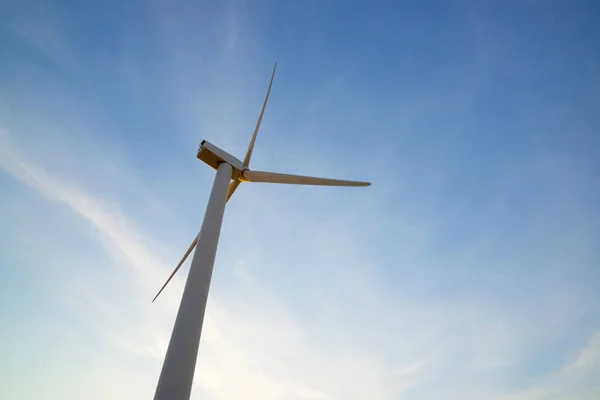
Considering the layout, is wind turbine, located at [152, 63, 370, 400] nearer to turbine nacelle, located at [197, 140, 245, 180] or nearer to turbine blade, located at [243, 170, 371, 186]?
turbine nacelle, located at [197, 140, 245, 180]

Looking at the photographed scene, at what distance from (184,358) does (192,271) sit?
2.80 meters

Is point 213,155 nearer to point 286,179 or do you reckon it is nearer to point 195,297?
point 286,179

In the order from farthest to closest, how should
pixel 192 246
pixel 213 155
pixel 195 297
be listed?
pixel 192 246 < pixel 213 155 < pixel 195 297

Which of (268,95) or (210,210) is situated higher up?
(268,95)

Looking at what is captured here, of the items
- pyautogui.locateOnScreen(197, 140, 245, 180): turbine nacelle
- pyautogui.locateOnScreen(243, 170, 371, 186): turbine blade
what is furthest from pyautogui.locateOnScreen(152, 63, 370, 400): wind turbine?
pyautogui.locateOnScreen(243, 170, 371, 186): turbine blade

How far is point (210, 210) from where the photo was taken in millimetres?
14375

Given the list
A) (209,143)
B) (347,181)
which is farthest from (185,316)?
(347,181)

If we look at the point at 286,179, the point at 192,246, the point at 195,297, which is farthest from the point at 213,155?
the point at 195,297

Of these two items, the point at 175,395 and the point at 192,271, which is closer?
the point at 175,395

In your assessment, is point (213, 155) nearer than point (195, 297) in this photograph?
No

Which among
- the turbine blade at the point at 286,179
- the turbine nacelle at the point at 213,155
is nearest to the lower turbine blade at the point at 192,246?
the turbine blade at the point at 286,179

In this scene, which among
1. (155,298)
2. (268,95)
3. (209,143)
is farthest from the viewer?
(155,298)

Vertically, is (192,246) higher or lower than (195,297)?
higher

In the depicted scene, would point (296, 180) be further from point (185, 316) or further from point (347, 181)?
point (185, 316)
